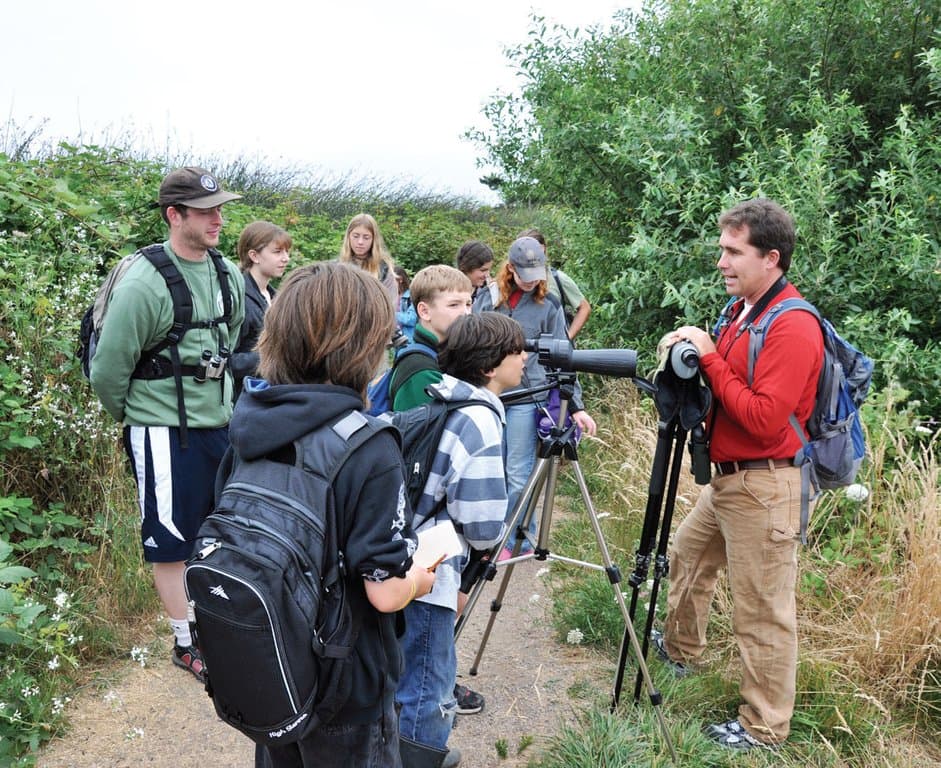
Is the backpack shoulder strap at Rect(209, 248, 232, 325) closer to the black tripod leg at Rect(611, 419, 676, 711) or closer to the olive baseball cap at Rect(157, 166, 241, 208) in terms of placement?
the olive baseball cap at Rect(157, 166, 241, 208)

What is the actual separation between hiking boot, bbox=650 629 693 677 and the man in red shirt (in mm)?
425

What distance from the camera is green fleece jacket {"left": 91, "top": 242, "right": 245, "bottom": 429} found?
10.5ft

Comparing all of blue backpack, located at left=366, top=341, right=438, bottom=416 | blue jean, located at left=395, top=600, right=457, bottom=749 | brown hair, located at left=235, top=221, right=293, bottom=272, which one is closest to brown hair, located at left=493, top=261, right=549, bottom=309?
brown hair, located at left=235, top=221, right=293, bottom=272

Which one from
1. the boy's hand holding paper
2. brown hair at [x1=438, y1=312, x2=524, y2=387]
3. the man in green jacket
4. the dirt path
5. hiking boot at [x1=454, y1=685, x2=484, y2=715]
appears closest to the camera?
the boy's hand holding paper

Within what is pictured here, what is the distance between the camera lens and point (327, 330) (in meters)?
1.77

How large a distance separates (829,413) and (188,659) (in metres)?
3.02

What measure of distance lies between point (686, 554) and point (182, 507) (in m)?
2.24

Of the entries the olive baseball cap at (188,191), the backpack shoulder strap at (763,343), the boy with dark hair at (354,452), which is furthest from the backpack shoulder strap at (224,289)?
the backpack shoulder strap at (763,343)

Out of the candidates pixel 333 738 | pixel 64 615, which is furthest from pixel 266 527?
pixel 64 615

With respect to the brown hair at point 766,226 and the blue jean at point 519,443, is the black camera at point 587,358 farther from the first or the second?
the blue jean at point 519,443

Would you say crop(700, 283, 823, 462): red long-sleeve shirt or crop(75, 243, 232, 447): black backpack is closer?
crop(700, 283, 823, 462): red long-sleeve shirt

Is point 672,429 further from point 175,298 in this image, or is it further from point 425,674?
point 175,298

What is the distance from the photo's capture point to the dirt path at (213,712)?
314 centimetres

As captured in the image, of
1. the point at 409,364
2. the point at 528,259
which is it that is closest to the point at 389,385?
the point at 409,364
